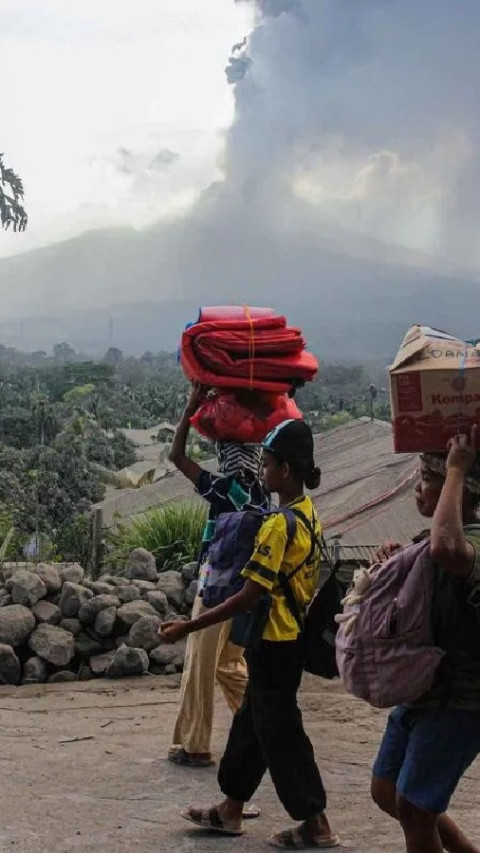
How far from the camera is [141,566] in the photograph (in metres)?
8.27

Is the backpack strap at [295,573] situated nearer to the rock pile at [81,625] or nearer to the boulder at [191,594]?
the rock pile at [81,625]

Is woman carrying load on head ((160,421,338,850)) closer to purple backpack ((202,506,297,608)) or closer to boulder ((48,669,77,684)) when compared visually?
purple backpack ((202,506,297,608))

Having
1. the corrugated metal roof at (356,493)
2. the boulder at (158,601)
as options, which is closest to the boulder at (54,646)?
the boulder at (158,601)

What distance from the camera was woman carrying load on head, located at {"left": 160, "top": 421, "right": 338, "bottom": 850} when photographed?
390 centimetres

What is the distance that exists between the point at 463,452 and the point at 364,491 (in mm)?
5855

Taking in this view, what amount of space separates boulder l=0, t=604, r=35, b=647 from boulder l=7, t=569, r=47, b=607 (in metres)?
0.10

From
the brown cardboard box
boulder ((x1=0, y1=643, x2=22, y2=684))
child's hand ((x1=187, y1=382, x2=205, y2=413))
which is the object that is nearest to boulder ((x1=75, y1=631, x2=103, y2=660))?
boulder ((x1=0, y1=643, x2=22, y2=684))

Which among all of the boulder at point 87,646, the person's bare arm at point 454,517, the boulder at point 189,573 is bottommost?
the boulder at point 87,646

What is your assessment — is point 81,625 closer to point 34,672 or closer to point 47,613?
point 47,613

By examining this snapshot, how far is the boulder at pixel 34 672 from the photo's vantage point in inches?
280

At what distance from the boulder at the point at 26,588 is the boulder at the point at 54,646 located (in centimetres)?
25

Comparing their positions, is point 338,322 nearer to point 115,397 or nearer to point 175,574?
point 115,397

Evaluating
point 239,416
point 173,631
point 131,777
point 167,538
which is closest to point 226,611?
point 173,631

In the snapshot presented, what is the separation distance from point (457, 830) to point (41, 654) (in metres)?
4.28
